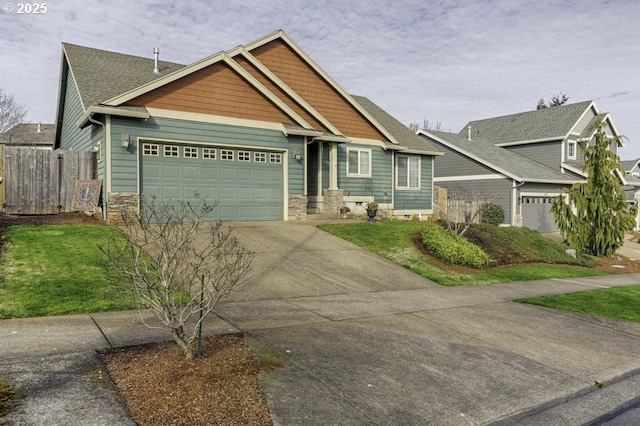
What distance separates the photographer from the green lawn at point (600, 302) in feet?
31.0

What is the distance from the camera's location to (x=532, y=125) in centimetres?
3662

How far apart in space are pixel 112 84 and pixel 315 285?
12021 mm

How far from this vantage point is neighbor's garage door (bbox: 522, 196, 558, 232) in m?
29.1

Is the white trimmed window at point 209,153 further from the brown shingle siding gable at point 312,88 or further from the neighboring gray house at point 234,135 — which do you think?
the brown shingle siding gable at point 312,88

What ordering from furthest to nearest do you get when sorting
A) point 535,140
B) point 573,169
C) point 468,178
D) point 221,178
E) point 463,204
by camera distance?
point 535,140, point 573,169, point 468,178, point 463,204, point 221,178

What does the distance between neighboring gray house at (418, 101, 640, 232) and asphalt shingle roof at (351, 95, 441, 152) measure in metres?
5.43

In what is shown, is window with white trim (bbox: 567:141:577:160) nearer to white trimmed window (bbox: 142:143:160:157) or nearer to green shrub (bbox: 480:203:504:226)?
green shrub (bbox: 480:203:504:226)

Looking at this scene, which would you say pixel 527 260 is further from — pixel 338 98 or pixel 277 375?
pixel 277 375

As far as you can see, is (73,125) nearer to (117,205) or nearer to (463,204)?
(117,205)

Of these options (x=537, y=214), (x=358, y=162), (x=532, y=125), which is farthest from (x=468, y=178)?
(x=358, y=162)

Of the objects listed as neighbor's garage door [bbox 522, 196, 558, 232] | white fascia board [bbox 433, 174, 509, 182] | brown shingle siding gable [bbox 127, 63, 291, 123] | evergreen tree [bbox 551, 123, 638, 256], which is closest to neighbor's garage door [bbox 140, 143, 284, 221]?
brown shingle siding gable [bbox 127, 63, 291, 123]

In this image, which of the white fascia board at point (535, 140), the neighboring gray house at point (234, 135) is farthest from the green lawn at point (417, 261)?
the white fascia board at point (535, 140)

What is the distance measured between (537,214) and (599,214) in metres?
9.51

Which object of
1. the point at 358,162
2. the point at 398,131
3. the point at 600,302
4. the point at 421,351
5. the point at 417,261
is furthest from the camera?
the point at 398,131
